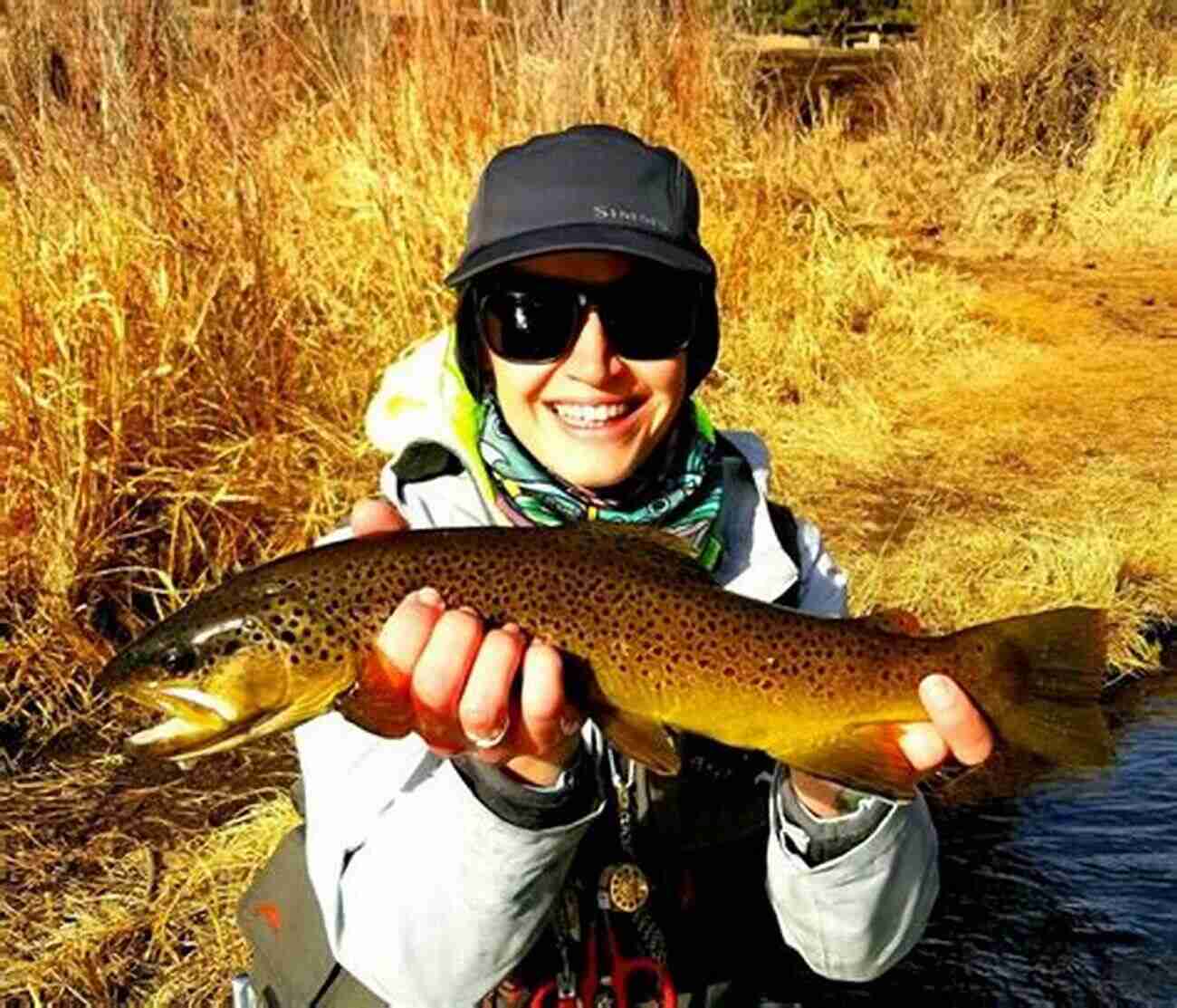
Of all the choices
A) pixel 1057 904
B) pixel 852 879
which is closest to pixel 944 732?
pixel 852 879

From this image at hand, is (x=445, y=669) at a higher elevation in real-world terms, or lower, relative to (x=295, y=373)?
higher

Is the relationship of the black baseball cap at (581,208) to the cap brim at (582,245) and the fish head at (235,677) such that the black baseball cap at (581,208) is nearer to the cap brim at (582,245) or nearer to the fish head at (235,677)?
the cap brim at (582,245)

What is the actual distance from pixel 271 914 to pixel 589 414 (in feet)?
3.39

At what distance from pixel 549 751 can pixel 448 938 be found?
339mm

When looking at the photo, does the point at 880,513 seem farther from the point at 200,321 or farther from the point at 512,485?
the point at 512,485

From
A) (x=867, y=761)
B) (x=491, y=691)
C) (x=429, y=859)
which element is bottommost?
(x=429, y=859)

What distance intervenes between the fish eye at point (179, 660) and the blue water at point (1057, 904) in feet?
5.45

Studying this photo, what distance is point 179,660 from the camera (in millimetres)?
2053

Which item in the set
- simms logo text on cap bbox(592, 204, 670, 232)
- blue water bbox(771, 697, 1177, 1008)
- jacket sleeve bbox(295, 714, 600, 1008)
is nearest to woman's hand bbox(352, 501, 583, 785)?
jacket sleeve bbox(295, 714, 600, 1008)

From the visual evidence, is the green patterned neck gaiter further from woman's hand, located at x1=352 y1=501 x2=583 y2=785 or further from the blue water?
the blue water

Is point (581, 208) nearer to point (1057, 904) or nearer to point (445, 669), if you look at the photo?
Result: point (445, 669)

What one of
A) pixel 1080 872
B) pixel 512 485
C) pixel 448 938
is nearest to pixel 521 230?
pixel 512 485

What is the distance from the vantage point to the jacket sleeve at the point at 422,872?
2.05 m

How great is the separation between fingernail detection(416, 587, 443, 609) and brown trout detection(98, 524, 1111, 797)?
34 millimetres
